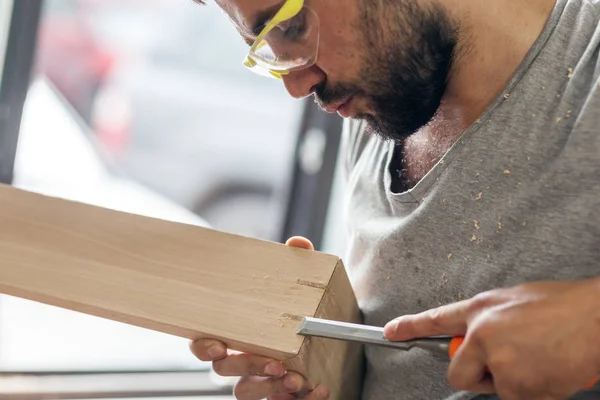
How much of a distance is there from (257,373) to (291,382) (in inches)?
1.9

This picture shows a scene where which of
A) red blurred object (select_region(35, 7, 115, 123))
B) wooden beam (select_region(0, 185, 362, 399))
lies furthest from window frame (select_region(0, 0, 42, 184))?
wooden beam (select_region(0, 185, 362, 399))

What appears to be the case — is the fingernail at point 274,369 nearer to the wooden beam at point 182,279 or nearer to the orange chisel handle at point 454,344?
the wooden beam at point 182,279

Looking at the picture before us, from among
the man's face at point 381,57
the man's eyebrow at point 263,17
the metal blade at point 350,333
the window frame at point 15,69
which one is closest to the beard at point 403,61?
the man's face at point 381,57

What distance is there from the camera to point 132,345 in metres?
2.09

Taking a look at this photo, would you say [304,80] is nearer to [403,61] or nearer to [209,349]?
[403,61]

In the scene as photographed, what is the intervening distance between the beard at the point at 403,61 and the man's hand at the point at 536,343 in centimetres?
36

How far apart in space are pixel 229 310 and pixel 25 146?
1.26 metres

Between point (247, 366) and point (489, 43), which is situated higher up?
point (489, 43)

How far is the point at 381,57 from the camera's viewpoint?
988 mm

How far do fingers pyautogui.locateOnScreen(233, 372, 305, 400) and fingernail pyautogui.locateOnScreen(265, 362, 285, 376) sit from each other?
0.02 m

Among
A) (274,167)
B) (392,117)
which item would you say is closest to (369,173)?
(392,117)

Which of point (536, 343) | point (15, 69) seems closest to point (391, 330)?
point (536, 343)

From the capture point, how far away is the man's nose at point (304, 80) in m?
1.04

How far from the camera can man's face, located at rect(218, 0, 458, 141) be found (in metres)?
0.97
